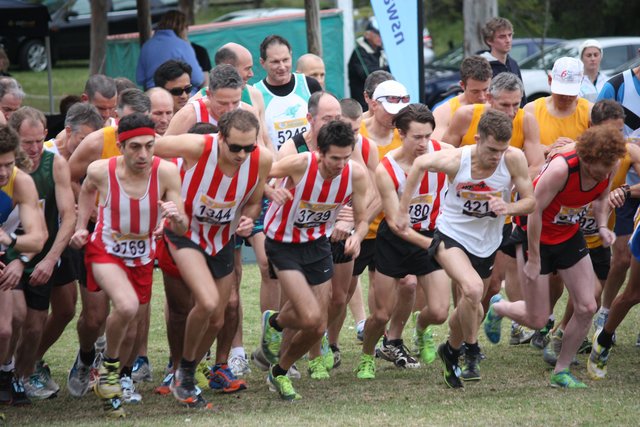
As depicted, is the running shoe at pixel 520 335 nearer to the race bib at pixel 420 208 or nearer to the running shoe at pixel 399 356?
the running shoe at pixel 399 356

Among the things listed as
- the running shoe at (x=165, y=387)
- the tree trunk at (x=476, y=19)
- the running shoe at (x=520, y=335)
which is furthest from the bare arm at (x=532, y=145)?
the tree trunk at (x=476, y=19)

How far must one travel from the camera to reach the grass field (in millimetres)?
6758

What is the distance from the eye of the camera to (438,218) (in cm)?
786

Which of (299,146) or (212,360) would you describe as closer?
(299,146)

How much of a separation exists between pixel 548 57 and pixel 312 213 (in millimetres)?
15099

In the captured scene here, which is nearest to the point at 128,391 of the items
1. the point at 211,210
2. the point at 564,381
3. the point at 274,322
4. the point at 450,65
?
the point at 274,322

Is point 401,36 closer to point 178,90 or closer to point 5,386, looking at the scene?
point 178,90

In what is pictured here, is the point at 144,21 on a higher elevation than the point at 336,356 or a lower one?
higher

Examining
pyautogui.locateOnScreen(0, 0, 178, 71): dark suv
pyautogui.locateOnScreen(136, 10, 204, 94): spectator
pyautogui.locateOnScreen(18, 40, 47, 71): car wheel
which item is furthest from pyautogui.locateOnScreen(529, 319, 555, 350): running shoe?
pyautogui.locateOnScreen(18, 40, 47, 71): car wheel

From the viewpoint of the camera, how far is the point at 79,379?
7.76m

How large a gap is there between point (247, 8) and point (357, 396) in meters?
26.5

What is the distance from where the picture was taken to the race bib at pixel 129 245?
7.09m

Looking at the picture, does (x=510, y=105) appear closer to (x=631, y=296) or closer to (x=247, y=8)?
(x=631, y=296)

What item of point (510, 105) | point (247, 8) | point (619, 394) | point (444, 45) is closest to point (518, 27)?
point (444, 45)
